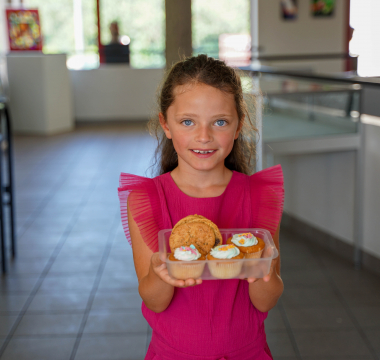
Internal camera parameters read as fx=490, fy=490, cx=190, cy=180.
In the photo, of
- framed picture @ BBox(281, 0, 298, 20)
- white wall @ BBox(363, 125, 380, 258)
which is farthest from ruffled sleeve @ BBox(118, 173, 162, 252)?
framed picture @ BBox(281, 0, 298, 20)

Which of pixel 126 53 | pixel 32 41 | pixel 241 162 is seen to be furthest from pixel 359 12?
pixel 241 162

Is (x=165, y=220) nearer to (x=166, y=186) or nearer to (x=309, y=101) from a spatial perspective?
(x=166, y=186)

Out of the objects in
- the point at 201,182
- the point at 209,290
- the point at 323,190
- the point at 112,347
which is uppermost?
the point at 201,182

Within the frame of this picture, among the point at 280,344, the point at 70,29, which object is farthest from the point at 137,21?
the point at 280,344

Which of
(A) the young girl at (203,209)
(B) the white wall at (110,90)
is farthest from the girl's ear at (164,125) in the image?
(B) the white wall at (110,90)

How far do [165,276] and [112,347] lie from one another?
151cm

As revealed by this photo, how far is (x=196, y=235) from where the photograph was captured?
0.98 m

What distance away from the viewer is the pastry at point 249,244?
96 centimetres

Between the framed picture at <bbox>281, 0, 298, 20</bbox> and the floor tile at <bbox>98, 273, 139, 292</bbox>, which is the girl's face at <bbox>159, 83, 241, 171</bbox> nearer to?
the floor tile at <bbox>98, 273, 139, 292</bbox>

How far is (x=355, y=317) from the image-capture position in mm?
2496

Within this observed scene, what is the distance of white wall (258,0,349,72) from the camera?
30.3ft

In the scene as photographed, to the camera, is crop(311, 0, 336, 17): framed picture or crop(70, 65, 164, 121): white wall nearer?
crop(70, 65, 164, 121): white wall

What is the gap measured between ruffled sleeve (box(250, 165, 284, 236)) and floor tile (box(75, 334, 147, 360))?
1316mm

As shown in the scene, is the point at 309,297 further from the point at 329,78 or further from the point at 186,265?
the point at 186,265
